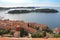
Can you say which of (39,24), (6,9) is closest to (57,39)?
(39,24)

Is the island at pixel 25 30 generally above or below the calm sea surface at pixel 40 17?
below

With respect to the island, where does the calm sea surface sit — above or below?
above

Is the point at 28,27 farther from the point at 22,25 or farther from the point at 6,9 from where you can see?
the point at 6,9

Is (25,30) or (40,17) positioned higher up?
(40,17)
